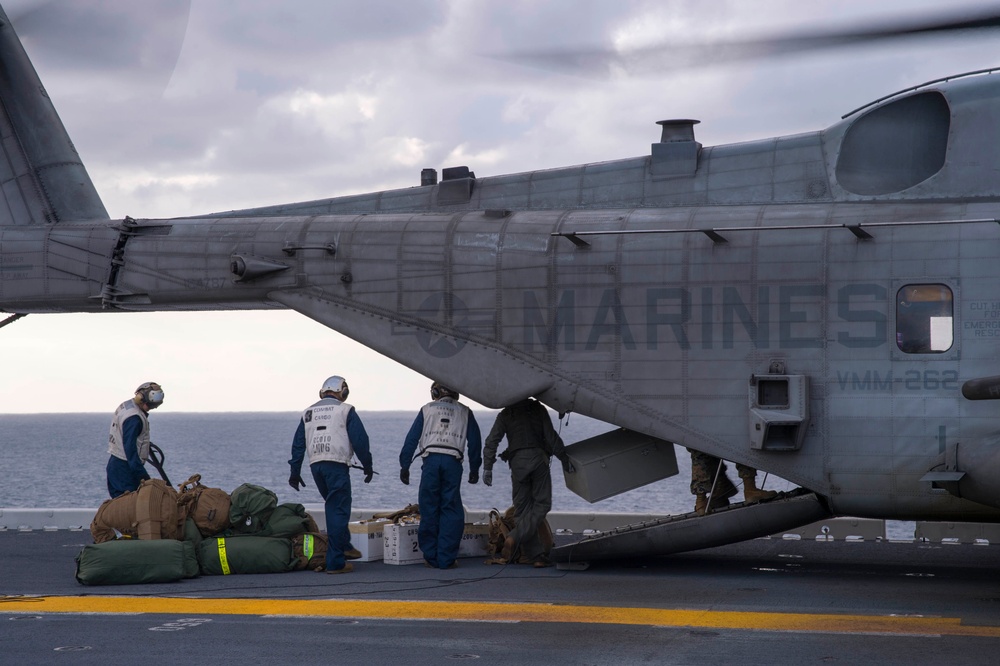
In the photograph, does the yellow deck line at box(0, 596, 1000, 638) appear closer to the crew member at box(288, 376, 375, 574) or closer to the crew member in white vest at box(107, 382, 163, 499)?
the crew member at box(288, 376, 375, 574)

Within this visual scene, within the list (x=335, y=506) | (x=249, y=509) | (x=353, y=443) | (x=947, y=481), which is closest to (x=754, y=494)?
(x=947, y=481)

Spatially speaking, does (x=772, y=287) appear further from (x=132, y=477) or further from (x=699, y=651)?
(x=132, y=477)

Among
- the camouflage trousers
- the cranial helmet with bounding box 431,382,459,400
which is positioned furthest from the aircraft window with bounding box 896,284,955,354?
the cranial helmet with bounding box 431,382,459,400

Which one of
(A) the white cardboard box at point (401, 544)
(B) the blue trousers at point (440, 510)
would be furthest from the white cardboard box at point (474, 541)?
(B) the blue trousers at point (440, 510)

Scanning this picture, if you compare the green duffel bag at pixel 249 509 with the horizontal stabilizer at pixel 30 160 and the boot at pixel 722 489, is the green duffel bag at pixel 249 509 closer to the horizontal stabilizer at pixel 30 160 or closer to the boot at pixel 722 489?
the boot at pixel 722 489

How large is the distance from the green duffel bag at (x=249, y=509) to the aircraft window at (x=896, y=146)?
630cm

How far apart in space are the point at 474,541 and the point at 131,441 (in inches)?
145

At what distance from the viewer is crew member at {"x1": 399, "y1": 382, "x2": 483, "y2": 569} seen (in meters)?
10.6

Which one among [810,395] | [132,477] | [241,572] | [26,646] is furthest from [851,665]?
[132,477]

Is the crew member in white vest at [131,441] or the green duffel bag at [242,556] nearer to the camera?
the green duffel bag at [242,556]

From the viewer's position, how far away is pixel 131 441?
10.8 metres

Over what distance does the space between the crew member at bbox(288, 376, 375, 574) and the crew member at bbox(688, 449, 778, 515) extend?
3.21 metres

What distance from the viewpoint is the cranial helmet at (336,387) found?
35.1 feet

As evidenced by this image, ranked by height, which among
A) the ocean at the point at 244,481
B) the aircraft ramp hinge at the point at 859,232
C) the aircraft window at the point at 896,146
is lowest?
the ocean at the point at 244,481
